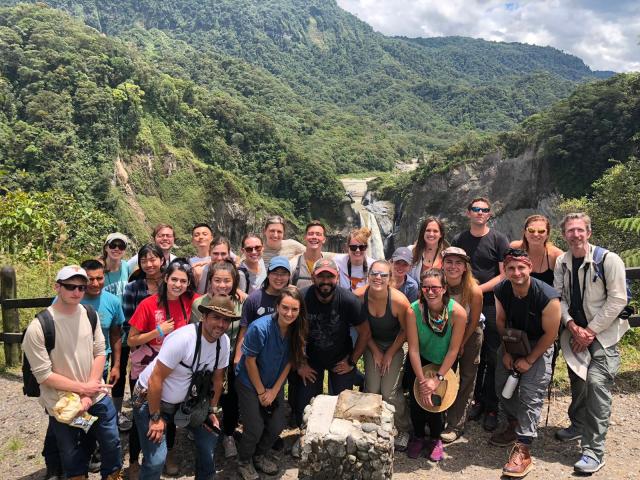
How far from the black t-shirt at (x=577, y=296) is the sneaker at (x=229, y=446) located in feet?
10.6

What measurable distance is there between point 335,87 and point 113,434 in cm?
20427

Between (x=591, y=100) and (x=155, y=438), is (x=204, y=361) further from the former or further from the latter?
(x=591, y=100)

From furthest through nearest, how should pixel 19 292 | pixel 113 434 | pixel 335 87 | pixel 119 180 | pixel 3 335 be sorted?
pixel 335 87 → pixel 119 180 → pixel 19 292 → pixel 3 335 → pixel 113 434

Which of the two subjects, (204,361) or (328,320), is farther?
(328,320)

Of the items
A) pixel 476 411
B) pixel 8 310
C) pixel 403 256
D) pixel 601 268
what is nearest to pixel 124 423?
pixel 8 310

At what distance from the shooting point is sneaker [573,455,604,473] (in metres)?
3.72

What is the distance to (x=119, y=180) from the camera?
46.5 meters

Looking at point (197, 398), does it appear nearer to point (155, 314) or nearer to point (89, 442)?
point (155, 314)

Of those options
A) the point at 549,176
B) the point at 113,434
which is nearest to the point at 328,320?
the point at 113,434

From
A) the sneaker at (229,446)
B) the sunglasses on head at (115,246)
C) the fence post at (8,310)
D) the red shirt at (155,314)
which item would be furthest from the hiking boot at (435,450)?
the fence post at (8,310)

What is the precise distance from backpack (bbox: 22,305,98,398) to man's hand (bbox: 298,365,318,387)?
1.71 metres

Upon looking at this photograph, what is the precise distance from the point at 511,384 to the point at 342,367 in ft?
4.84

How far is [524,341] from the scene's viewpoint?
12.9 ft

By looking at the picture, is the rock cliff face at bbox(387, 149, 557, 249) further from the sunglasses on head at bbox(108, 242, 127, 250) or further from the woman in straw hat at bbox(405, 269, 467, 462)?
the sunglasses on head at bbox(108, 242, 127, 250)
